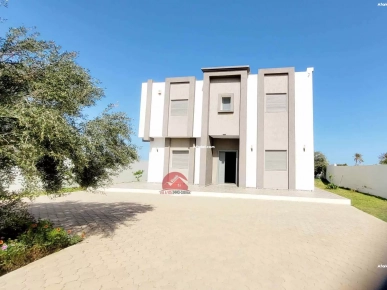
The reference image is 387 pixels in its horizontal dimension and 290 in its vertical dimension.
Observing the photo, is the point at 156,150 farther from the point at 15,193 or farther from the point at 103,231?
the point at 15,193

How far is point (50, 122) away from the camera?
376cm

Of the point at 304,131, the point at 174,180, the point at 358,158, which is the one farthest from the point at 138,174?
the point at 358,158

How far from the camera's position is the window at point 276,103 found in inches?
665

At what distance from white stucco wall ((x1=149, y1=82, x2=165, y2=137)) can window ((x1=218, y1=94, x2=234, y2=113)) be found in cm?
535

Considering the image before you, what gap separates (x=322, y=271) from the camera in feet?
13.7

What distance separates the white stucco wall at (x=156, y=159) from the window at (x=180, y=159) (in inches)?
43.8

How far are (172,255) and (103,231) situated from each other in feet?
9.25

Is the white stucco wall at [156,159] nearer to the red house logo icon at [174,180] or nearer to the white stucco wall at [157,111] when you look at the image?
the white stucco wall at [157,111]

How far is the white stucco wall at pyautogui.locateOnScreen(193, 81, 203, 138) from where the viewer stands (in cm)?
1845

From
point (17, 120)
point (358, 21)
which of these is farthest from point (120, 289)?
point (358, 21)

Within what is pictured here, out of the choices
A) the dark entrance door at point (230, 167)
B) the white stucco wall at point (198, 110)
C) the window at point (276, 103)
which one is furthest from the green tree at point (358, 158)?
the white stucco wall at point (198, 110)

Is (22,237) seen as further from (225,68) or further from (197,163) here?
(225,68)

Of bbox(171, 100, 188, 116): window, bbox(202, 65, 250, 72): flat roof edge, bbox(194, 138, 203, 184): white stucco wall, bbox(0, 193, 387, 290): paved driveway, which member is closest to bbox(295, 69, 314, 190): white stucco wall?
bbox(202, 65, 250, 72): flat roof edge

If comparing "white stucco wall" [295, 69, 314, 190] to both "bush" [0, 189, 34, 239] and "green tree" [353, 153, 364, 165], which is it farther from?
"green tree" [353, 153, 364, 165]
